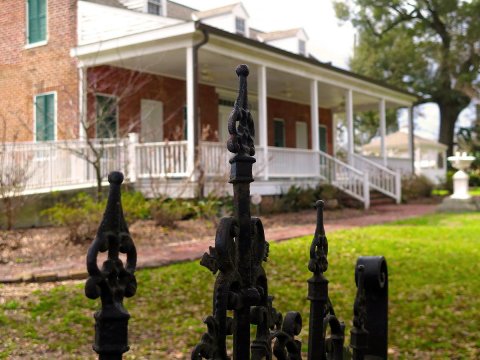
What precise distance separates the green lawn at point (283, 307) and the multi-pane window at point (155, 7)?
11.9 meters

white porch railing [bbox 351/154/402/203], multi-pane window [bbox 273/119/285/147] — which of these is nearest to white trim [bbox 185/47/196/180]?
white porch railing [bbox 351/154/402/203]

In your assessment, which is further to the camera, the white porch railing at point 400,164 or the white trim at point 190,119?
the white porch railing at point 400,164

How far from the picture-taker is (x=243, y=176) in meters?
1.31

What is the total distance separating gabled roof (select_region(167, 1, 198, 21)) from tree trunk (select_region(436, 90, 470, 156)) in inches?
885

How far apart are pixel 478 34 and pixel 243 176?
39.1 meters

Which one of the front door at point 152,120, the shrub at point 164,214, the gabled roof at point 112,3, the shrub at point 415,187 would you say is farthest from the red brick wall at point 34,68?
the shrub at point 415,187

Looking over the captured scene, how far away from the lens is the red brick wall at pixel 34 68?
1595cm

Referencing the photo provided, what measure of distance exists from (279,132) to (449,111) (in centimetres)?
2050

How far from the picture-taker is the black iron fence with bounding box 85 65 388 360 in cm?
107

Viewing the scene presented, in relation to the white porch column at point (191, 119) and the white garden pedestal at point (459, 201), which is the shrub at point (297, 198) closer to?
the white porch column at point (191, 119)

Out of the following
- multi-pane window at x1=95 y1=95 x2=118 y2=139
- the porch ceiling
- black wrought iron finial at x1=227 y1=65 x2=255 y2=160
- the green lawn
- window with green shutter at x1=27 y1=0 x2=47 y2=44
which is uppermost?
window with green shutter at x1=27 y1=0 x2=47 y2=44

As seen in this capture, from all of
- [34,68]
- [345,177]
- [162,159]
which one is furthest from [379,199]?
[34,68]

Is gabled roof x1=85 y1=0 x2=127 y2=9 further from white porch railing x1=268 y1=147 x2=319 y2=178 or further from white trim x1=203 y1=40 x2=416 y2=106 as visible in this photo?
white porch railing x1=268 y1=147 x2=319 y2=178

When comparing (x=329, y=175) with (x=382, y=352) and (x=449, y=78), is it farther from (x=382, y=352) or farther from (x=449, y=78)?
(x=449, y=78)
